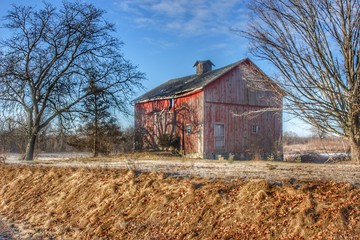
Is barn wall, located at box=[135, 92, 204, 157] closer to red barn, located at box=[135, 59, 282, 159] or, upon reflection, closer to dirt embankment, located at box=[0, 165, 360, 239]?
red barn, located at box=[135, 59, 282, 159]

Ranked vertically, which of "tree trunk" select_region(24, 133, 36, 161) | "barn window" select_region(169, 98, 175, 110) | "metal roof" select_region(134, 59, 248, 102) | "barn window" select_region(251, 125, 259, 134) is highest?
"metal roof" select_region(134, 59, 248, 102)

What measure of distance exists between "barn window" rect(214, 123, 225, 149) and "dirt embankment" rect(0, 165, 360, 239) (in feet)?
42.6

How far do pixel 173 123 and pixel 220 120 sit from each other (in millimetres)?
3951

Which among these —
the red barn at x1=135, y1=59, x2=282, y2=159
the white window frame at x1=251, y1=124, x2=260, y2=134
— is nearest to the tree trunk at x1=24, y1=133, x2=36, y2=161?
the red barn at x1=135, y1=59, x2=282, y2=159

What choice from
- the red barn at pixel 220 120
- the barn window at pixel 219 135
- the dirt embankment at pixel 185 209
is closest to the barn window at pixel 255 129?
the red barn at pixel 220 120

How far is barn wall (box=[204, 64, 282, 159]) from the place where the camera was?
21.9m

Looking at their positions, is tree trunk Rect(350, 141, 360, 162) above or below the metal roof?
below

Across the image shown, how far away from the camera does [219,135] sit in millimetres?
22344

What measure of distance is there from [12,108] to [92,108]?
4.63 meters

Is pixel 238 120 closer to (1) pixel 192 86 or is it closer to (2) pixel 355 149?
(1) pixel 192 86

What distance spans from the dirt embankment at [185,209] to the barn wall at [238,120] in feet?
Result: 41.8

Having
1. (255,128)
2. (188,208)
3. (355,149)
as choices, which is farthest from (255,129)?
(188,208)

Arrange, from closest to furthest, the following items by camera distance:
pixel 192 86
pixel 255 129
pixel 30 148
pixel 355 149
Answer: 1. pixel 355 149
2. pixel 30 148
3. pixel 192 86
4. pixel 255 129

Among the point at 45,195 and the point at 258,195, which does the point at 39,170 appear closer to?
the point at 45,195
